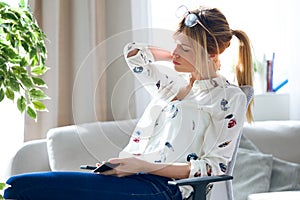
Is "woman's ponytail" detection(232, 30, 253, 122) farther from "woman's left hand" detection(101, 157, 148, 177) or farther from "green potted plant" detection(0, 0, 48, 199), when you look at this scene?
"green potted plant" detection(0, 0, 48, 199)


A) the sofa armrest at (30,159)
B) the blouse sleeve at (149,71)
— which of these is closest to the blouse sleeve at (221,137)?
the blouse sleeve at (149,71)

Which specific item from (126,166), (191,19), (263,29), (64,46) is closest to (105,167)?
(126,166)

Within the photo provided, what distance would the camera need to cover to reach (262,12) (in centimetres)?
339

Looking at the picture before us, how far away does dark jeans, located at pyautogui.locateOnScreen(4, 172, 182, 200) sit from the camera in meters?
1.74

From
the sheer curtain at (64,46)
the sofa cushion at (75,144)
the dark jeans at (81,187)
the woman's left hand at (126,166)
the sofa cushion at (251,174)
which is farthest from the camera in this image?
the sheer curtain at (64,46)

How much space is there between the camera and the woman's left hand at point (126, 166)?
1.84m

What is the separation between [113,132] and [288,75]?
1462 mm

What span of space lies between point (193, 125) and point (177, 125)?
0.05 m

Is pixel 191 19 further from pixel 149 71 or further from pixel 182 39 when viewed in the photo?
pixel 149 71

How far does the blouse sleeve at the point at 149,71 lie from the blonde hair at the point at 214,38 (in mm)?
150

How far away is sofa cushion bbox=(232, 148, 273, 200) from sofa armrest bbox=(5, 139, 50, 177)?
0.84 metres

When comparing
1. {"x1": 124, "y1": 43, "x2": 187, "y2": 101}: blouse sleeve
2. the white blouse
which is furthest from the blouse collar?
{"x1": 124, "y1": 43, "x2": 187, "y2": 101}: blouse sleeve

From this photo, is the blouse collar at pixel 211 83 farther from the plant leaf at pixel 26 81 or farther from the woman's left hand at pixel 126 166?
the plant leaf at pixel 26 81

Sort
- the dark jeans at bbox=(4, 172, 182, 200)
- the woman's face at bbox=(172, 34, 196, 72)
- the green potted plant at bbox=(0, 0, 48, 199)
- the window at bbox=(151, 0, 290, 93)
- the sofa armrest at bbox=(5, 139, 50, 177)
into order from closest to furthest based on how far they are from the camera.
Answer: the green potted plant at bbox=(0, 0, 48, 199) < the dark jeans at bbox=(4, 172, 182, 200) < the woman's face at bbox=(172, 34, 196, 72) < the sofa armrest at bbox=(5, 139, 50, 177) < the window at bbox=(151, 0, 290, 93)
